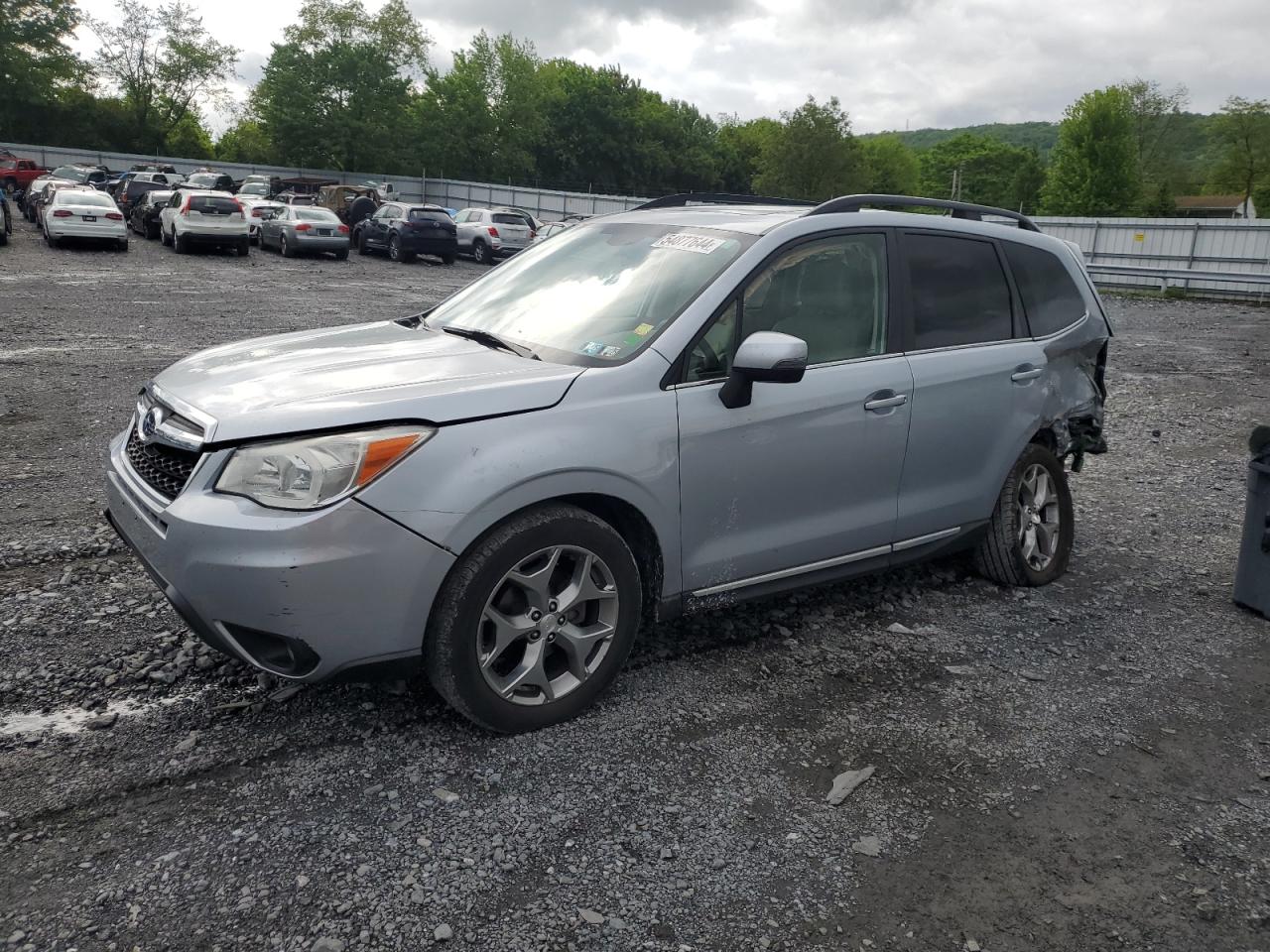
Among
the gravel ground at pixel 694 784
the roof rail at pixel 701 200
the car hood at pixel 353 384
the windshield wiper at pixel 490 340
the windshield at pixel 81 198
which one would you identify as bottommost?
the gravel ground at pixel 694 784

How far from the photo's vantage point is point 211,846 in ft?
9.27

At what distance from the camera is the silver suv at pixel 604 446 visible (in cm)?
306

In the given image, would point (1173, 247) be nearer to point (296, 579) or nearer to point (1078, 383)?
point (1078, 383)

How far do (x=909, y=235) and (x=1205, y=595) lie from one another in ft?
8.29

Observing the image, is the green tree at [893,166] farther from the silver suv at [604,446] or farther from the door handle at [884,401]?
the door handle at [884,401]

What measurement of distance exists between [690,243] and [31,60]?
2743 inches

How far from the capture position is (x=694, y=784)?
3.26 metres

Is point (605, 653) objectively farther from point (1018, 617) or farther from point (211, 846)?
point (1018, 617)

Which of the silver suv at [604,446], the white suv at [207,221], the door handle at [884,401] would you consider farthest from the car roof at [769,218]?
the white suv at [207,221]

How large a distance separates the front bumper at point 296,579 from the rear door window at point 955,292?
2.51 metres

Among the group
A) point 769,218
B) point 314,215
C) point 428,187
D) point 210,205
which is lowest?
point 769,218

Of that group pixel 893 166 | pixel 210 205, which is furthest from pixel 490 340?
pixel 893 166

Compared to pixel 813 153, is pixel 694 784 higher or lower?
lower

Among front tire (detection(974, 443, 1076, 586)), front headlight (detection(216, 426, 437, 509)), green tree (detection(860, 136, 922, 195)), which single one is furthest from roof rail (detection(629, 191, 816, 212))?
green tree (detection(860, 136, 922, 195))
